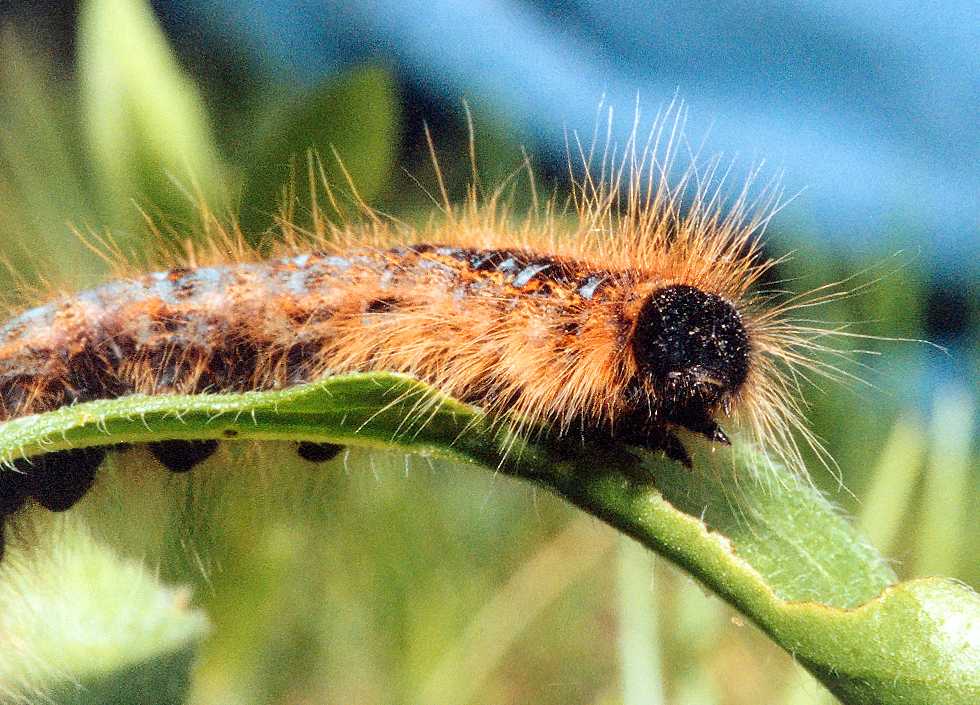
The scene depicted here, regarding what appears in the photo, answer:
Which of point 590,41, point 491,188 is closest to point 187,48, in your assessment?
point 491,188

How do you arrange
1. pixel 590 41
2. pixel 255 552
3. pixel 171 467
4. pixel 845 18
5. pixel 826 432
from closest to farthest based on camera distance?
pixel 171 467, pixel 255 552, pixel 845 18, pixel 590 41, pixel 826 432

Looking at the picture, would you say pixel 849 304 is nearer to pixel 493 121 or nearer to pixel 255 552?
pixel 493 121

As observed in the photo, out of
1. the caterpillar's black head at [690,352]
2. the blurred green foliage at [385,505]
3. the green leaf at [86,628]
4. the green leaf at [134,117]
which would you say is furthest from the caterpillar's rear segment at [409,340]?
the green leaf at [134,117]

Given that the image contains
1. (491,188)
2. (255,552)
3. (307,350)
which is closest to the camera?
(307,350)

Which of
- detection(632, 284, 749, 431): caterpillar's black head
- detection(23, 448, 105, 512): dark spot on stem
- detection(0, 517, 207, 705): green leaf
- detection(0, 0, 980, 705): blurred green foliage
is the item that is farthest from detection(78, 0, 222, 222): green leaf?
detection(632, 284, 749, 431): caterpillar's black head

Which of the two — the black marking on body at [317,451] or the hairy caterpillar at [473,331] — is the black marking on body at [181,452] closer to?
the hairy caterpillar at [473,331]

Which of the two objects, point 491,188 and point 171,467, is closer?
point 171,467

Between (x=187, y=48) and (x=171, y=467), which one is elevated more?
(x=187, y=48)
